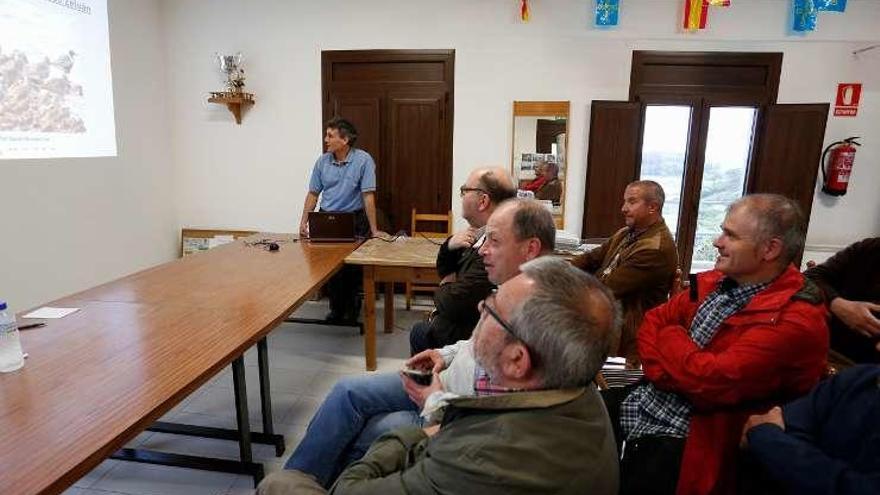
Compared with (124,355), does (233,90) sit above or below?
above

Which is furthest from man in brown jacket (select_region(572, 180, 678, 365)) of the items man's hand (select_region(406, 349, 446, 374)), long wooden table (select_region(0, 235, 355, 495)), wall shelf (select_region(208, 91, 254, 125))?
wall shelf (select_region(208, 91, 254, 125))

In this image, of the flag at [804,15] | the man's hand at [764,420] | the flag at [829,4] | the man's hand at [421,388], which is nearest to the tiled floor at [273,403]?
the man's hand at [421,388]

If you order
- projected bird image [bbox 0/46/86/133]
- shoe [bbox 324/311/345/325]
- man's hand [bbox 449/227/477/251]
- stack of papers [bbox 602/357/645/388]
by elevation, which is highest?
projected bird image [bbox 0/46/86/133]

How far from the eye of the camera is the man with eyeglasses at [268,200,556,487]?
56.0 inches

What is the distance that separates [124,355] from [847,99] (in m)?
5.30

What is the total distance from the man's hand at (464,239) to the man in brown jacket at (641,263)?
596mm

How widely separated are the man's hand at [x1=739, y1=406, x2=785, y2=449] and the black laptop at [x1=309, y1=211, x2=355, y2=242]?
256cm

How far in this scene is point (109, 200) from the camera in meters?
4.02

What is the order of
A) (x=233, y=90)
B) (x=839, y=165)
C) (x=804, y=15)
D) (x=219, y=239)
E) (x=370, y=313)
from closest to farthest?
(x=370, y=313) → (x=804, y=15) → (x=839, y=165) → (x=233, y=90) → (x=219, y=239)

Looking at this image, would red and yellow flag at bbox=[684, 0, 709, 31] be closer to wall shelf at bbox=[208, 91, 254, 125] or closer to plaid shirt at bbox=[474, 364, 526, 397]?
wall shelf at bbox=[208, 91, 254, 125]

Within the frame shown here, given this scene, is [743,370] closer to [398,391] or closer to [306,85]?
[398,391]

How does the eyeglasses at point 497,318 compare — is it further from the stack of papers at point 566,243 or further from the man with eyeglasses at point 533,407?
the stack of papers at point 566,243

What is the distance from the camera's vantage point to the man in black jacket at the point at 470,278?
2000 mm

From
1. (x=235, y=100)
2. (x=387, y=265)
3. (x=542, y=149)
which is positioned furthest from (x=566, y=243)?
(x=235, y=100)
